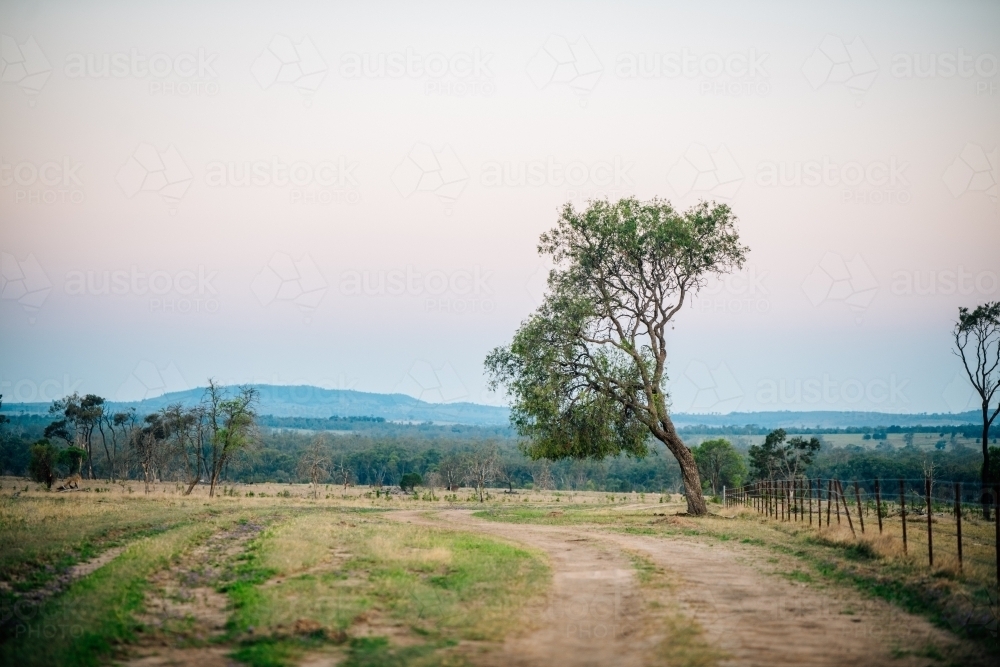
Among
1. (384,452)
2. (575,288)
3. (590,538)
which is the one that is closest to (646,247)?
(575,288)

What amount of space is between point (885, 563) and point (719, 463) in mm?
66975

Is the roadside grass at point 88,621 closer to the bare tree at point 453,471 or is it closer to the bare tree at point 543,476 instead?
the bare tree at point 453,471

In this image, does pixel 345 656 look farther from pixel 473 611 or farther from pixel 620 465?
pixel 620 465

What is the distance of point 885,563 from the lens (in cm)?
1812

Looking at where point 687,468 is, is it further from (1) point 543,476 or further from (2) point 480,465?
(1) point 543,476

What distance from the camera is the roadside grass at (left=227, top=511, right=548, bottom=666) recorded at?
10.8m

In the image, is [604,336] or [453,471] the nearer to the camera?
Result: [604,336]

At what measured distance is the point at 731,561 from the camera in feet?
64.6

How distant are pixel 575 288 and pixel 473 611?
86.1ft

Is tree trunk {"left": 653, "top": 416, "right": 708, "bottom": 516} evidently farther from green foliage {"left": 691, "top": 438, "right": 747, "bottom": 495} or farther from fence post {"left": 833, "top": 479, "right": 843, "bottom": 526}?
green foliage {"left": 691, "top": 438, "right": 747, "bottom": 495}

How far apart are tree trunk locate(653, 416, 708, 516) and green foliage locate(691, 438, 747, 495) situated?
45233 mm

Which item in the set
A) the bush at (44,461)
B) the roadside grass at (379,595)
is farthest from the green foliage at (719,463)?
the roadside grass at (379,595)

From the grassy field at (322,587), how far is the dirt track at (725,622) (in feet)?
1.32

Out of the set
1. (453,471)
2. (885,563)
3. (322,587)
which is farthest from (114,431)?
(885,563)
